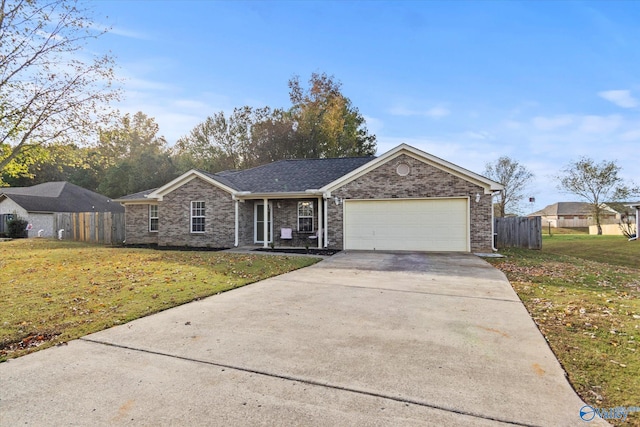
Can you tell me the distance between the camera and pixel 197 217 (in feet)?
54.0

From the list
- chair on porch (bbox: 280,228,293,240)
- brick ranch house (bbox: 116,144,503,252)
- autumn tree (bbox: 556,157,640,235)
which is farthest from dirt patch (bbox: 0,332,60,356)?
autumn tree (bbox: 556,157,640,235)

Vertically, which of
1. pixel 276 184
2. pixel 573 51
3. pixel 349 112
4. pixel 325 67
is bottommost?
pixel 276 184

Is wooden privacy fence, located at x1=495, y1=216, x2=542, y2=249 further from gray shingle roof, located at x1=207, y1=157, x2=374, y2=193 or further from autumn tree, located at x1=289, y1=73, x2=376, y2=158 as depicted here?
autumn tree, located at x1=289, y1=73, x2=376, y2=158

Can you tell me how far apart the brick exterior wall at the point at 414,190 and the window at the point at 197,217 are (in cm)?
633

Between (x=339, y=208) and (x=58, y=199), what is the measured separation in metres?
27.8

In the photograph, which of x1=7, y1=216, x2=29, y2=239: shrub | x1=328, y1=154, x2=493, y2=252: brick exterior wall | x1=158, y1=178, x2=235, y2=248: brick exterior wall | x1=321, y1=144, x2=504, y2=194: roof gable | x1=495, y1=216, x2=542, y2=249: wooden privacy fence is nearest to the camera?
x1=321, y1=144, x2=504, y2=194: roof gable

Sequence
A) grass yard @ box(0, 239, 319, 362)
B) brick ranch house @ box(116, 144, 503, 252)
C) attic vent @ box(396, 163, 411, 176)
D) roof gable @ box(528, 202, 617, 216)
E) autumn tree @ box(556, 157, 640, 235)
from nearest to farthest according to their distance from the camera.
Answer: grass yard @ box(0, 239, 319, 362) → brick ranch house @ box(116, 144, 503, 252) → attic vent @ box(396, 163, 411, 176) → autumn tree @ box(556, 157, 640, 235) → roof gable @ box(528, 202, 617, 216)

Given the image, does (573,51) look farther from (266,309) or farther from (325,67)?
(325,67)

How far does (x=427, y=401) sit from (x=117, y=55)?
18.0 m

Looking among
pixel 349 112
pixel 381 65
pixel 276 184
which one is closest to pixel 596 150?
pixel 349 112

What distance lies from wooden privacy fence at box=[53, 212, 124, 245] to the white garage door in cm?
Answer: 1362

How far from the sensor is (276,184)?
55.5 feet

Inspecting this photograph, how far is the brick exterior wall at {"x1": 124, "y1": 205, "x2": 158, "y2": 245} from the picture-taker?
59.9ft

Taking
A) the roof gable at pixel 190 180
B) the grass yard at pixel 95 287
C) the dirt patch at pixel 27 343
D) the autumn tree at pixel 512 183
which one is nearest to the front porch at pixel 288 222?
the roof gable at pixel 190 180
